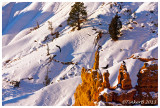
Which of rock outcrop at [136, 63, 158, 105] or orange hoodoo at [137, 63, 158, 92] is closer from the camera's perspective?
rock outcrop at [136, 63, 158, 105]

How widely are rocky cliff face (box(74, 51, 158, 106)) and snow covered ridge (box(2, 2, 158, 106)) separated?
462 centimetres

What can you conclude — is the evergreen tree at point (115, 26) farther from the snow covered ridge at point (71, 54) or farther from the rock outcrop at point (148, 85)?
the rock outcrop at point (148, 85)

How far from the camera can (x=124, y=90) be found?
40.1 feet

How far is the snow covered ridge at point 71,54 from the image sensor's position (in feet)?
71.3

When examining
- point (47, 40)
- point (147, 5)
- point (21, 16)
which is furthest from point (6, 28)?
point (147, 5)

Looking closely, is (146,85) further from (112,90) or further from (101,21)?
(101,21)

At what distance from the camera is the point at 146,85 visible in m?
12.7

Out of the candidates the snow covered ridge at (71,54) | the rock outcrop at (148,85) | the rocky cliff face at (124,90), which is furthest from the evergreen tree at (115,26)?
the rock outcrop at (148,85)

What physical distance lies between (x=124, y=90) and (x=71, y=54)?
20340 millimetres

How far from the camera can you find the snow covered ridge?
21734 millimetres

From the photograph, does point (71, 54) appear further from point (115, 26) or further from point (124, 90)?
point (124, 90)

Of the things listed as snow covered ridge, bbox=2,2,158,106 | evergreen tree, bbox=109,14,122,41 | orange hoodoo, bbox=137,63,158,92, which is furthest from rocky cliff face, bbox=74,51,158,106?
evergreen tree, bbox=109,14,122,41

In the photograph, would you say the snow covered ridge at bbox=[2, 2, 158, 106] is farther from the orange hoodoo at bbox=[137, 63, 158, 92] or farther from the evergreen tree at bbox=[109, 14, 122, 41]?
the orange hoodoo at bbox=[137, 63, 158, 92]

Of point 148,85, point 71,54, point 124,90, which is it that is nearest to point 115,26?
point 71,54
